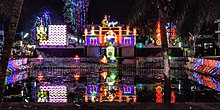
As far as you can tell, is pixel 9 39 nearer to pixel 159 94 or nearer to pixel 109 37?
pixel 159 94

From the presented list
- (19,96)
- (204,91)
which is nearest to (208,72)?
(204,91)

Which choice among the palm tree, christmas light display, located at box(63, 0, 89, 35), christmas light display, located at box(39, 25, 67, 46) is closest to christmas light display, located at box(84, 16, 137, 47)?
christmas light display, located at box(39, 25, 67, 46)

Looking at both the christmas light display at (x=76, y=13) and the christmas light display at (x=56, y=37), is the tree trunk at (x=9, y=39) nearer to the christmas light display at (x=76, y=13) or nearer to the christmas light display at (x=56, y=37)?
the christmas light display at (x=56, y=37)

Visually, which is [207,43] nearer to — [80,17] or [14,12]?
[80,17]

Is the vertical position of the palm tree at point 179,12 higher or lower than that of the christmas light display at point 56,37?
lower

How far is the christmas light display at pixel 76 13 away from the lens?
Result: 50.3 meters

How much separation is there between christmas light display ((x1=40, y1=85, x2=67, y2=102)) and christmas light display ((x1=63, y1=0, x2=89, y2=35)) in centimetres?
3541

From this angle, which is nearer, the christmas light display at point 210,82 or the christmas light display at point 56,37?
the christmas light display at point 210,82

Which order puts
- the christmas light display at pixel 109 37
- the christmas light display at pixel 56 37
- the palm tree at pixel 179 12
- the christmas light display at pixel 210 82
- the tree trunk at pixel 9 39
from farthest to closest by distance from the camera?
the christmas light display at pixel 56 37, the christmas light display at pixel 109 37, the christmas light display at pixel 210 82, the palm tree at pixel 179 12, the tree trunk at pixel 9 39

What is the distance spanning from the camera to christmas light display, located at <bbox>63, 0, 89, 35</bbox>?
165 ft

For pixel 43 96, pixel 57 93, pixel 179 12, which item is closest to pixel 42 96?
pixel 43 96

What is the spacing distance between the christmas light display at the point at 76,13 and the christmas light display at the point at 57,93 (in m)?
35.4

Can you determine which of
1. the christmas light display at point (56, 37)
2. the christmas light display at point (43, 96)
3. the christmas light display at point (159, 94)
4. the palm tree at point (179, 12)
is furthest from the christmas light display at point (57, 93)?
the christmas light display at point (56, 37)

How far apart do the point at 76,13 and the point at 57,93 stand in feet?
127
